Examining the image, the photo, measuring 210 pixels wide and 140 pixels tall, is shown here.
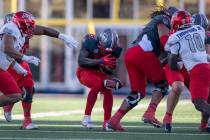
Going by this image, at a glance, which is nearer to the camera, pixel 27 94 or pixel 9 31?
pixel 9 31

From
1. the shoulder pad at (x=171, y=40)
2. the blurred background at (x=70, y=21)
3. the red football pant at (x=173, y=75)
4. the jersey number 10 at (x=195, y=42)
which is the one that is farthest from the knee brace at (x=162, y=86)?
the blurred background at (x=70, y=21)

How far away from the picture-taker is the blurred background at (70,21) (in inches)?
1094

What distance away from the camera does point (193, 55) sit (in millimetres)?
11445

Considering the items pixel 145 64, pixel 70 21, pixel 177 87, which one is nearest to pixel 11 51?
pixel 145 64

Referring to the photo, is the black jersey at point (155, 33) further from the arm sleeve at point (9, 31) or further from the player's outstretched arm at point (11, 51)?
the arm sleeve at point (9, 31)

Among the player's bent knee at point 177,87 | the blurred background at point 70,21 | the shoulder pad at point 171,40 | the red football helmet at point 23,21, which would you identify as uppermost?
the red football helmet at point 23,21

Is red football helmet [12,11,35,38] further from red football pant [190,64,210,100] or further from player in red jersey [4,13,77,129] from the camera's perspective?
red football pant [190,64,210,100]

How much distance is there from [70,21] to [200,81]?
1720cm

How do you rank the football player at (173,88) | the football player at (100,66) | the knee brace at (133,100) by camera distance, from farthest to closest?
the football player at (100,66) < the knee brace at (133,100) < the football player at (173,88)

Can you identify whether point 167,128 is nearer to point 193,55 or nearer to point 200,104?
point 200,104

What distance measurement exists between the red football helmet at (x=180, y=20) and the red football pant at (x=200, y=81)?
57cm

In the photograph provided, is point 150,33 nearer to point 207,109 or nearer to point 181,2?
point 207,109

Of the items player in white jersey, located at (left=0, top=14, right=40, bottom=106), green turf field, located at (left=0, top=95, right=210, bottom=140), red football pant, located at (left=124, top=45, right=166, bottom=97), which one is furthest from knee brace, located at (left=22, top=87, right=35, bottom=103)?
red football pant, located at (left=124, top=45, right=166, bottom=97)

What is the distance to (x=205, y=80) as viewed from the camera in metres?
11.4
